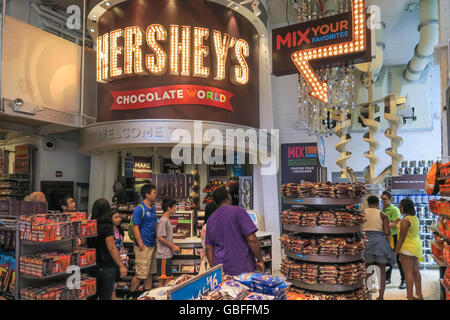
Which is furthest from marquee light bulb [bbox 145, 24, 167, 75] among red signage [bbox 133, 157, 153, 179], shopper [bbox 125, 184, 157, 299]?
red signage [bbox 133, 157, 153, 179]

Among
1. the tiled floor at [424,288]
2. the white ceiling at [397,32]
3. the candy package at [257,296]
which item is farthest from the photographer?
the white ceiling at [397,32]

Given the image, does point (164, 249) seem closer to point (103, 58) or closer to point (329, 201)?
point (329, 201)

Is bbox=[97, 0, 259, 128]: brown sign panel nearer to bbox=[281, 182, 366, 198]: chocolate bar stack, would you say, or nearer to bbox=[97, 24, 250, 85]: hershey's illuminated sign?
bbox=[97, 24, 250, 85]: hershey's illuminated sign

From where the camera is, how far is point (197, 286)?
1721 mm

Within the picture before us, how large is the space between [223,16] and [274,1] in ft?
9.19

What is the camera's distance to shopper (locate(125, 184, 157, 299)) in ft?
17.2

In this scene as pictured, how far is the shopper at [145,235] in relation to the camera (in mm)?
5238

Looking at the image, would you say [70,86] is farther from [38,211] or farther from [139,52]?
[38,211]

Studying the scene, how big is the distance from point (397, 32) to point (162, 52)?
7346 mm

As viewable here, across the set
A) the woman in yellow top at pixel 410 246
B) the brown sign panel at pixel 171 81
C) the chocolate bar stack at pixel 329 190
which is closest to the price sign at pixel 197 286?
the chocolate bar stack at pixel 329 190

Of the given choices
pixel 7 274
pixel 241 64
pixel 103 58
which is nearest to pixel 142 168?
pixel 103 58

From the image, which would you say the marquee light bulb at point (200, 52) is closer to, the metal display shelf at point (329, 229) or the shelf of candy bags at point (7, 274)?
the metal display shelf at point (329, 229)

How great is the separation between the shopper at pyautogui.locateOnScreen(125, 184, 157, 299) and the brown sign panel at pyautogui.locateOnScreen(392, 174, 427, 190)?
6.37 m

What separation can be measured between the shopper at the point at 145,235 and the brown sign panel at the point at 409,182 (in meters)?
6.37
